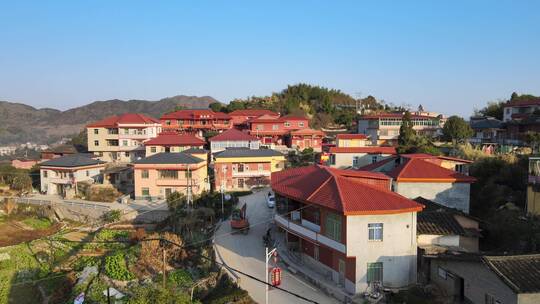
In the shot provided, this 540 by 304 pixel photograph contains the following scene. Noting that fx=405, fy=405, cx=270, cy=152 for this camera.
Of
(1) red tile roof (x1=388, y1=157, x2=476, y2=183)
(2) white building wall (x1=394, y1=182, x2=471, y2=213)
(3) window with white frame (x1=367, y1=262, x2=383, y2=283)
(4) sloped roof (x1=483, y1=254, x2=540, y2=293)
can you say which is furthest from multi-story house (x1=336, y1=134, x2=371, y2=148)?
(4) sloped roof (x1=483, y1=254, x2=540, y2=293)

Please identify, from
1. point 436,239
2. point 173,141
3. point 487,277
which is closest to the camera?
point 487,277

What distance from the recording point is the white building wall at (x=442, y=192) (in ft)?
75.8

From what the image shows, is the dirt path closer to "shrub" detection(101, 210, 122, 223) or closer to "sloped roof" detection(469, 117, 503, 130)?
Answer: "shrub" detection(101, 210, 122, 223)

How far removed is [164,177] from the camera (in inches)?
1331

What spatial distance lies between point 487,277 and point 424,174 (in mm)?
10879

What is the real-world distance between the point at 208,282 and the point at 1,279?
12.4 meters

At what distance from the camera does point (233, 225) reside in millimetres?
23516

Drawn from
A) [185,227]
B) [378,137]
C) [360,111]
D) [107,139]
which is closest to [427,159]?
[185,227]

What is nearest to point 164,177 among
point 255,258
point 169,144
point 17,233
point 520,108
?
point 169,144

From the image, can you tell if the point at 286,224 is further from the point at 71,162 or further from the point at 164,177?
the point at 71,162

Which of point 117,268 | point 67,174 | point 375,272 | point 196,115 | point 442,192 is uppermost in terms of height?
point 196,115

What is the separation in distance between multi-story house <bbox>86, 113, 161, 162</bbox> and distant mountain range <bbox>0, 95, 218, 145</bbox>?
66.4 m

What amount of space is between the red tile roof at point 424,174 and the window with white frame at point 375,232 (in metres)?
7.95

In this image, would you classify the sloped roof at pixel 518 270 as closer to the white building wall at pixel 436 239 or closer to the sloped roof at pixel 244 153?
the white building wall at pixel 436 239
